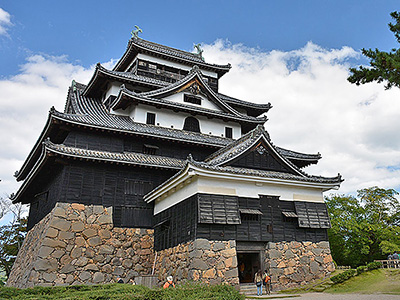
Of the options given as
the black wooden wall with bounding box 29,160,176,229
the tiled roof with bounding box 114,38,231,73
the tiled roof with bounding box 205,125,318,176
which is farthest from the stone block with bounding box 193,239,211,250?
the tiled roof with bounding box 114,38,231,73

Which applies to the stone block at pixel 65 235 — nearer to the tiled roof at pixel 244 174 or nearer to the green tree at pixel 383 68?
the tiled roof at pixel 244 174

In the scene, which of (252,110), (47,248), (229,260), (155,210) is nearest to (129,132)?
(155,210)

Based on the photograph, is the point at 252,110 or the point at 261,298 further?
the point at 252,110

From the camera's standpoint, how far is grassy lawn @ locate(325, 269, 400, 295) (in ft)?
42.6

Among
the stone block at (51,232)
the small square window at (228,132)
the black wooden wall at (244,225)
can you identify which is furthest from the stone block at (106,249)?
the small square window at (228,132)

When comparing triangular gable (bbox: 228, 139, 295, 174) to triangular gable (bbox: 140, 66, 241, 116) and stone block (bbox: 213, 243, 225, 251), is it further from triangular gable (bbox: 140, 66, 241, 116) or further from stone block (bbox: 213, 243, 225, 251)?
triangular gable (bbox: 140, 66, 241, 116)

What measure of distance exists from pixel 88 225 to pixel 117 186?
8.27 ft

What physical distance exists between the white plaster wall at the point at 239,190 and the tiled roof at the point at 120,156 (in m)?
2.28

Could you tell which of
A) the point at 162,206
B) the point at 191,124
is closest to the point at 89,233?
the point at 162,206

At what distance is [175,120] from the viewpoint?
23906 mm

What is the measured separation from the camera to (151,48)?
2967cm

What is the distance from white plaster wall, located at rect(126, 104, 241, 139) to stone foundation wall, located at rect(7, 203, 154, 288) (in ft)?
23.8

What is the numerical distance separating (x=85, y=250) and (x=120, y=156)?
16.9ft

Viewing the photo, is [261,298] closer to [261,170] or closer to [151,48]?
[261,170]
